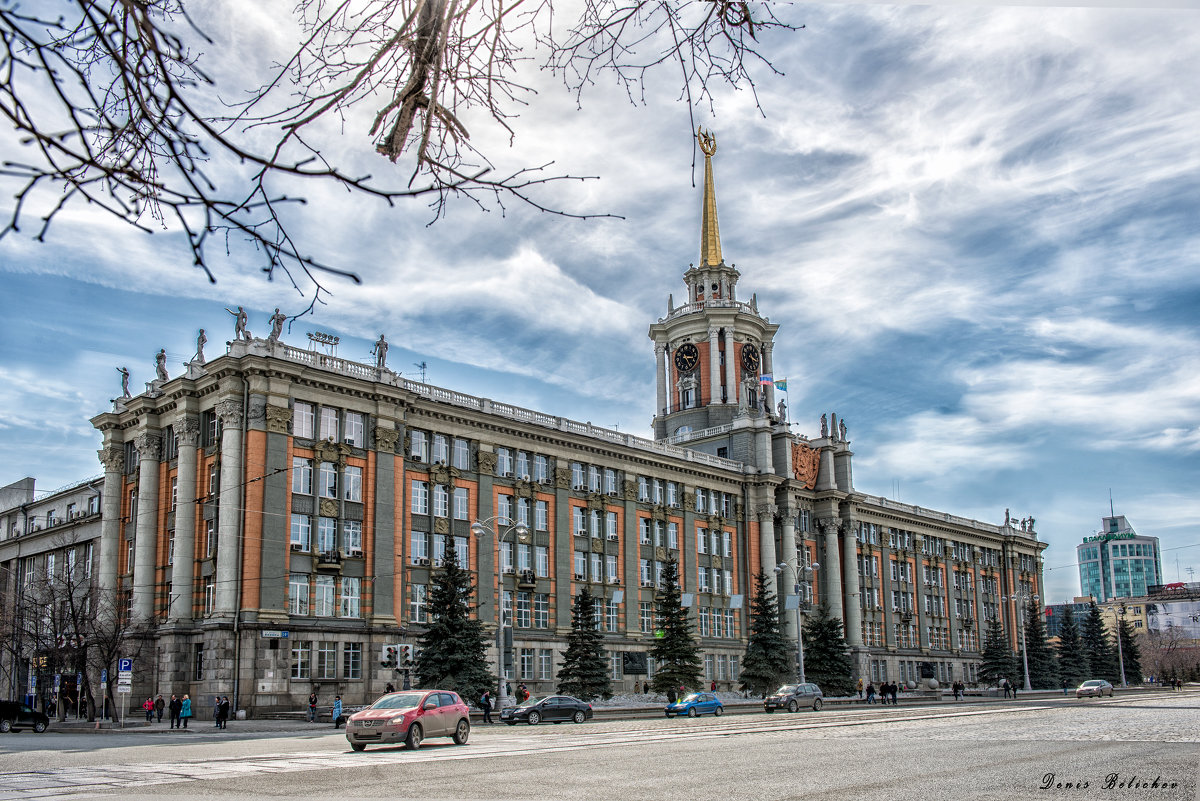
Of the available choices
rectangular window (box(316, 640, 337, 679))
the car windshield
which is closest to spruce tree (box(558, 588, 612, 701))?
rectangular window (box(316, 640, 337, 679))

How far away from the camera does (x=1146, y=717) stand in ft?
115

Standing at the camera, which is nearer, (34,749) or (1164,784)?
(1164,784)

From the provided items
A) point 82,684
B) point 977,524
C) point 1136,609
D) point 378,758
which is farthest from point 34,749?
point 1136,609

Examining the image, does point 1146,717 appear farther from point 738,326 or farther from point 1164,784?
point 738,326

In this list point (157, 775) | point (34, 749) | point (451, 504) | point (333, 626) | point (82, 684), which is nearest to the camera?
point (157, 775)

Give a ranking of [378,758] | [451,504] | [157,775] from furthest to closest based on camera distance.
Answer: [451,504] < [378,758] < [157,775]

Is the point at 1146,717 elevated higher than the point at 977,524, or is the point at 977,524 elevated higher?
the point at 977,524

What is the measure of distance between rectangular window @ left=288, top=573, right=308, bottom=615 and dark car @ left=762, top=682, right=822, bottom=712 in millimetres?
21818

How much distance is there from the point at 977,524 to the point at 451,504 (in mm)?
67850

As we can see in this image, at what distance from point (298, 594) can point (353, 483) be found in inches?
246

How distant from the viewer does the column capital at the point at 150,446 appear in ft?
187

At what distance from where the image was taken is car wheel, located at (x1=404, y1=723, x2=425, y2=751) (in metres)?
24.4

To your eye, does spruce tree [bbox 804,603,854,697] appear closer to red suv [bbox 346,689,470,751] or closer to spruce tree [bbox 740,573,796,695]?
spruce tree [bbox 740,573,796,695]

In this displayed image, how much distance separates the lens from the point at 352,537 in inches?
2088
